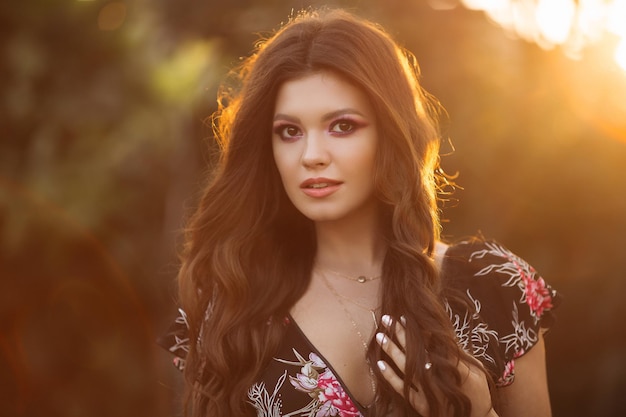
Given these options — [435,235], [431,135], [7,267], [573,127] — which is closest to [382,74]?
[431,135]

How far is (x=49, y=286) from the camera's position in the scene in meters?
4.53

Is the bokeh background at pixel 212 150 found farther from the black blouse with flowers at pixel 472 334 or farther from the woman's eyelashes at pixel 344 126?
the woman's eyelashes at pixel 344 126

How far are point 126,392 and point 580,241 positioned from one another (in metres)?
3.00

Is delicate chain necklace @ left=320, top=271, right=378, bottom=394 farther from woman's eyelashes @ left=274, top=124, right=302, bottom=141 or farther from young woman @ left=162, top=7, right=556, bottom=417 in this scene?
woman's eyelashes @ left=274, top=124, right=302, bottom=141

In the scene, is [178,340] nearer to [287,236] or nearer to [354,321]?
[287,236]

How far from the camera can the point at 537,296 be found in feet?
8.55

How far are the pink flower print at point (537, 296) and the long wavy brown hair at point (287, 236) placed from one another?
0.36m

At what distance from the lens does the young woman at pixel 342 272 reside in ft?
7.59

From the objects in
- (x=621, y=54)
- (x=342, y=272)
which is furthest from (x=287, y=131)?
(x=621, y=54)

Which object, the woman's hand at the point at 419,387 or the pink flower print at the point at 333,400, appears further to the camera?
the pink flower print at the point at 333,400

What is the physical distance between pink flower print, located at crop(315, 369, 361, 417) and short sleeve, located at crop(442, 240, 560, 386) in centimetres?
44

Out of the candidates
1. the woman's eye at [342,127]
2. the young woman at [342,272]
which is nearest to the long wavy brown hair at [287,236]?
the young woman at [342,272]

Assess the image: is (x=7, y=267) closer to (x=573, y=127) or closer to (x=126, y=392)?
(x=126, y=392)

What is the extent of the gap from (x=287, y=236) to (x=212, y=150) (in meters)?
0.98
